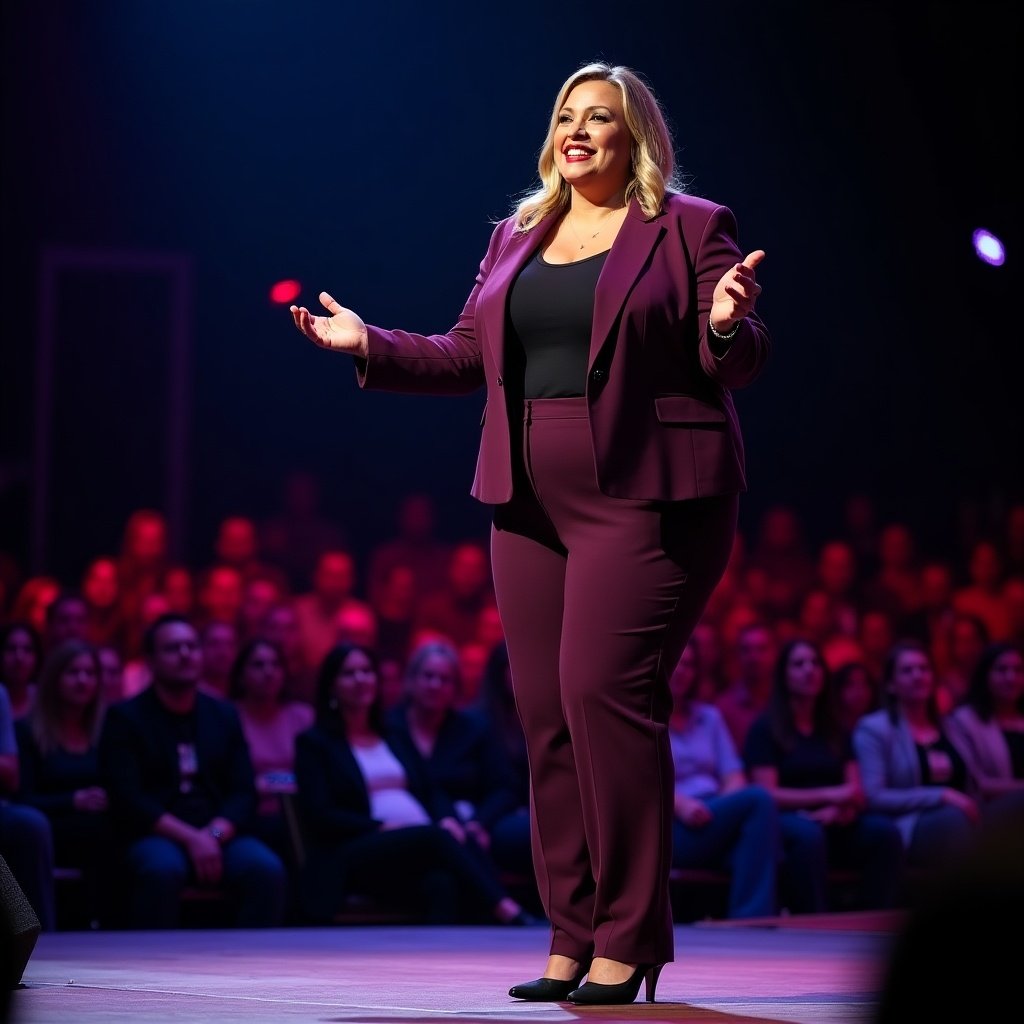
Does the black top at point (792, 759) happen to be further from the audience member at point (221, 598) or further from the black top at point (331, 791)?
the audience member at point (221, 598)

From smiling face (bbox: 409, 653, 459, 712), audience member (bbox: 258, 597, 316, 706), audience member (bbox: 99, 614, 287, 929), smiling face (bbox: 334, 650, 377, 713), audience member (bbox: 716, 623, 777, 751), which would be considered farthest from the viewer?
audience member (bbox: 258, 597, 316, 706)

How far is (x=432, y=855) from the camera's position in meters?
5.17

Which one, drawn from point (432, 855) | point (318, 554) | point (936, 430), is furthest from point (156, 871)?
point (936, 430)

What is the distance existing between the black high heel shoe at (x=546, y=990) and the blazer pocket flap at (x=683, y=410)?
0.75 m

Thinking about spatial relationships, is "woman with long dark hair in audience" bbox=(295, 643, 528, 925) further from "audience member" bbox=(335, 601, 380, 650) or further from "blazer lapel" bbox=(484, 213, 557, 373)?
"blazer lapel" bbox=(484, 213, 557, 373)

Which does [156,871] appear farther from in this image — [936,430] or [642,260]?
[936,430]

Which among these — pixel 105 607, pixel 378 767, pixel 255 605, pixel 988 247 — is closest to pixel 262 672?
pixel 378 767

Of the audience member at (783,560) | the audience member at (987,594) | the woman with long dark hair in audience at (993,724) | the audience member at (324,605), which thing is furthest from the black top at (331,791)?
the audience member at (987,594)

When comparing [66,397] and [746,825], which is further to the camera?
[66,397]

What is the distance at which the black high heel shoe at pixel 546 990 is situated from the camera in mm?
2342

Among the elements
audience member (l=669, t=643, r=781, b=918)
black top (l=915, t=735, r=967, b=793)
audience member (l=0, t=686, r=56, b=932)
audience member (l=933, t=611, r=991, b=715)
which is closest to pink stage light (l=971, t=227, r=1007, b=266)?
audience member (l=933, t=611, r=991, b=715)

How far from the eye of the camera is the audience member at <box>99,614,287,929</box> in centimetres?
482

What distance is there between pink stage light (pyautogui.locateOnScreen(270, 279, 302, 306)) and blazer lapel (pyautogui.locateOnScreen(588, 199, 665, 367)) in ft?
17.8

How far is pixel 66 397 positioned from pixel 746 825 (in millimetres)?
4596
